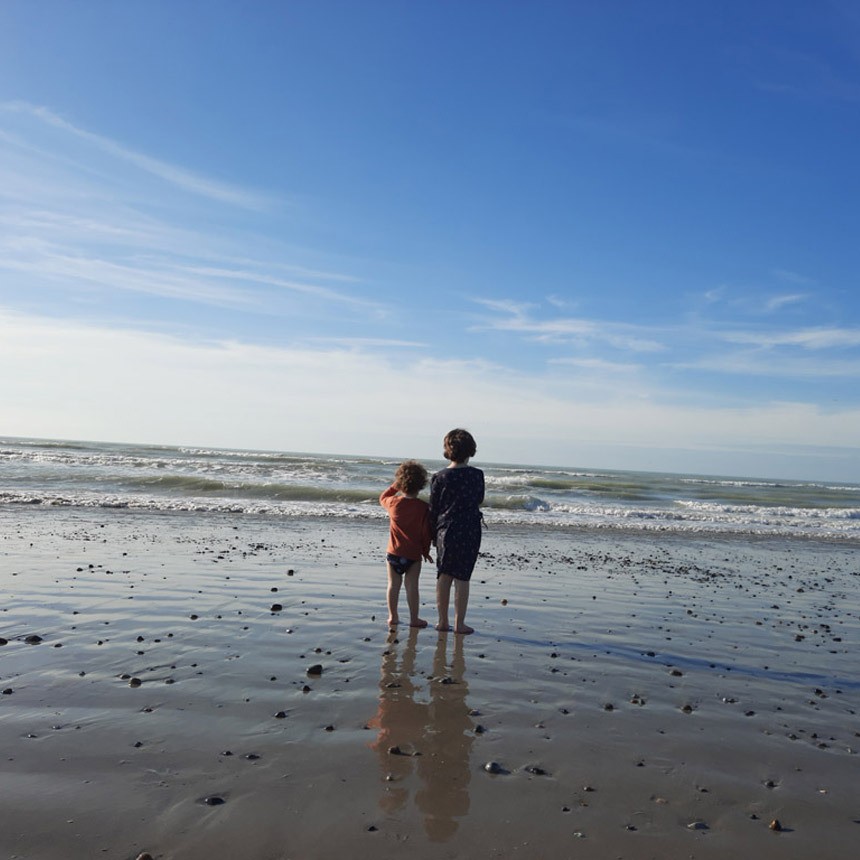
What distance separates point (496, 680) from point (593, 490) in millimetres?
32785

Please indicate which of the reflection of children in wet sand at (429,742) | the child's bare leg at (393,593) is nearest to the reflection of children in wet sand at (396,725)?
the reflection of children in wet sand at (429,742)

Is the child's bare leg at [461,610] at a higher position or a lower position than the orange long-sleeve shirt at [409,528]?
lower

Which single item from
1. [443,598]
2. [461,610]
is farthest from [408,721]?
[443,598]

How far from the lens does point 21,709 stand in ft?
15.5

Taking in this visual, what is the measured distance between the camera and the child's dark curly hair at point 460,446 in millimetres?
7801

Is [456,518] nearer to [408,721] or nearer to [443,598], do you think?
[443,598]

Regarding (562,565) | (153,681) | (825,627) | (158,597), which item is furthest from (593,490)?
(153,681)

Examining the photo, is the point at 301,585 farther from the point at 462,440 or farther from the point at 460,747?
the point at 460,747

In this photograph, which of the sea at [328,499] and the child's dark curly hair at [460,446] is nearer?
the child's dark curly hair at [460,446]

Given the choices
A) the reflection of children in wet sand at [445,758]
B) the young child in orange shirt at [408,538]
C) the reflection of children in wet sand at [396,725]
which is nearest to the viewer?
the reflection of children in wet sand at [445,758]

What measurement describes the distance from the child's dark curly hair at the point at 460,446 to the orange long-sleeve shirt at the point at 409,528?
0.63 m

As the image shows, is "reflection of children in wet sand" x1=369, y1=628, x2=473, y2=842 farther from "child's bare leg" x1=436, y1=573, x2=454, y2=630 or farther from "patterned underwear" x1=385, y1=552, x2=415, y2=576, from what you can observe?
"patterned underwear" x1=385, y1=552, x2=415, y2=576

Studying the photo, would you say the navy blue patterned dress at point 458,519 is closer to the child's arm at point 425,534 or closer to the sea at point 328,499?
the child's arm at point 425,534

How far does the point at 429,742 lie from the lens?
4473mm
